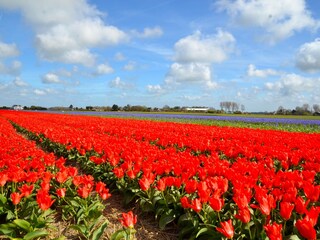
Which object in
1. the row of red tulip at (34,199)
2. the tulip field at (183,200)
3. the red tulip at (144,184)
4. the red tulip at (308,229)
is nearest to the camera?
the red tulip at (308,229)

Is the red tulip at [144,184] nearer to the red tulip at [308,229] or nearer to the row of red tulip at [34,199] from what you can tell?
the row of red tulip at [34,199]

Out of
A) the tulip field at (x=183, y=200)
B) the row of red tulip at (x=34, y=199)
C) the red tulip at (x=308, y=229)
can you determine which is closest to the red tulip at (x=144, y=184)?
the tulip field at (x=183, y=200)

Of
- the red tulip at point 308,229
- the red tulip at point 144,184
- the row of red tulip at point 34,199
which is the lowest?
the row of red tulip at point 34,199

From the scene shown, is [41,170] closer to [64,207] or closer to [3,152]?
[64,207]

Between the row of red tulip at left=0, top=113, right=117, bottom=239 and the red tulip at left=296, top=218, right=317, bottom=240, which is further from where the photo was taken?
the row of red tulip at left=0, top=113, right=117, bottom=239

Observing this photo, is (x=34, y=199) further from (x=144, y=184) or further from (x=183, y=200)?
(x=183, y=200)

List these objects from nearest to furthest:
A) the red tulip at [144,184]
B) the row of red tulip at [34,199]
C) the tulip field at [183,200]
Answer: the tulip field at [183,200], the row of red tulip at [34,199], the red tulip at [144,184]

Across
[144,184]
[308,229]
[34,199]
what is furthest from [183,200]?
[34,199]

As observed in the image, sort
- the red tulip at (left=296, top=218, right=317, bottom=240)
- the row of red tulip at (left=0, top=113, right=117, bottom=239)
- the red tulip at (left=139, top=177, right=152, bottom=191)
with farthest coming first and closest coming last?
the red tulip at (left=139, top=177, right=152, bottom=191)
the row of red tulip at (left=0, top=113, right=117, bottom=239)
the red tulip at (left=296, top=218, right=317, bottom=240)

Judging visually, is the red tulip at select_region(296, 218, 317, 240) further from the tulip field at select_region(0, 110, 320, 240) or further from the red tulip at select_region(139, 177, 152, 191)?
the red tulip at select_region(139, 177, 152, 191)

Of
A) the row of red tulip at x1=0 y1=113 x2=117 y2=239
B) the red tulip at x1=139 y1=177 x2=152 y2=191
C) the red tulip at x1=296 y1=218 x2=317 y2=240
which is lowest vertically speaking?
the row of red tulip at x1=0 y1=113 x2=117 y2=239

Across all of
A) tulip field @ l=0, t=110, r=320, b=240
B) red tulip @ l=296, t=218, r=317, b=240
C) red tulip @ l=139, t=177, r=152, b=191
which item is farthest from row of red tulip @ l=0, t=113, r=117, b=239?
red tulip @ l=296, t=218, r=317, b=240

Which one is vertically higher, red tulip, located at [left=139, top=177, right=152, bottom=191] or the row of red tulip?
red tulip, located at [left=139, top=177, right=152, bottom=191]

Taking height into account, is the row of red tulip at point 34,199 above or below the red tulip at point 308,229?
below
